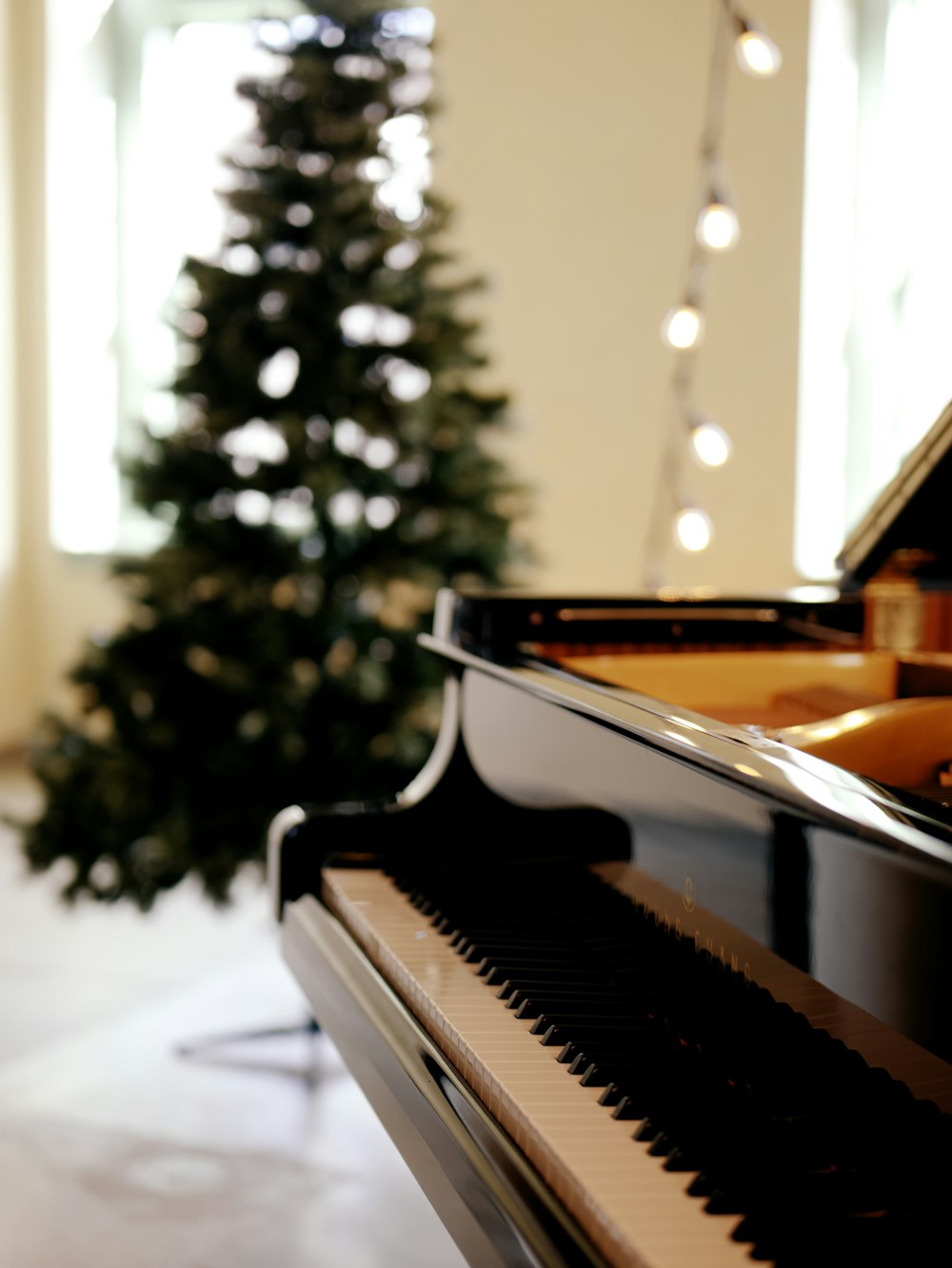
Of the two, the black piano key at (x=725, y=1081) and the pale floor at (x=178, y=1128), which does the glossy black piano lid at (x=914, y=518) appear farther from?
the pale floor at (x=178, y=1128)

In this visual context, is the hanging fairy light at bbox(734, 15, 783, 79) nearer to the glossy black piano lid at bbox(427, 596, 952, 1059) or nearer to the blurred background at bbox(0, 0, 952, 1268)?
the blurred background at bbox(0, 0, 952, 1268)

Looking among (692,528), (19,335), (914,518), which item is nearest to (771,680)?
(914,518)

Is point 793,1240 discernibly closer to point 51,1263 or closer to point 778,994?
point 778,994

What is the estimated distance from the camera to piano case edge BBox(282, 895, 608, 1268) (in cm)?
86

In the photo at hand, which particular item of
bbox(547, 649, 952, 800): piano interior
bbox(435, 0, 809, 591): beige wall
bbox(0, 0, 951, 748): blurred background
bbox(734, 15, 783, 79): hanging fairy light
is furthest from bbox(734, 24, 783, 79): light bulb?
bbox(435, 0, 809, 591): beige wall

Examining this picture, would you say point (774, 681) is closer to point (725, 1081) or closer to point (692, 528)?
point (725, 1081)

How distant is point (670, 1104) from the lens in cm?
94

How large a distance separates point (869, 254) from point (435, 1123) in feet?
12.4

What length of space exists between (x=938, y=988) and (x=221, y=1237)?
1.66 metres

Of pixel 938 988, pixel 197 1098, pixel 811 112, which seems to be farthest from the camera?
pixel 811 112

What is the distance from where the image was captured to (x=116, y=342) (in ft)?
18.8

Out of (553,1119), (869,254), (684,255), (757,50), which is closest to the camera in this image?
(553,1119)

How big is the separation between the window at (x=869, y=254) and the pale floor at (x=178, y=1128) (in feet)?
8.21

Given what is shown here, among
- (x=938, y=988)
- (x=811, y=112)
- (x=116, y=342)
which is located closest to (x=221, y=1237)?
(x=938, y=988)
